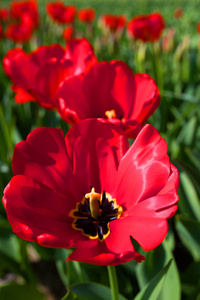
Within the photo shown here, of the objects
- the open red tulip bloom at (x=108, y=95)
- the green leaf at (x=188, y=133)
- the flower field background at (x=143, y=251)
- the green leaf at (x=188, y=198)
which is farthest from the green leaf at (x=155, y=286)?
the green leaf at (x=188, y=133)

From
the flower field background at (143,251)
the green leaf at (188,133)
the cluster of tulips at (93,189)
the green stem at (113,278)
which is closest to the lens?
the cluster of tulips at (93,189)

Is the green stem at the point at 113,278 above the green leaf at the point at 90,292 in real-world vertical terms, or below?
above

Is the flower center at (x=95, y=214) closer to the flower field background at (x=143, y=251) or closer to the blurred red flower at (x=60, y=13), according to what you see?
the flower field background at (x=143, y=251)

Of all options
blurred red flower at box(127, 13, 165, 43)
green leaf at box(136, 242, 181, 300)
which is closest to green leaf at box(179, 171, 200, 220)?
green leaf at box(136, 242, 181, 300)

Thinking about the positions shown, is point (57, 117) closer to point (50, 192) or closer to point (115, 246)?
point (50, 192)

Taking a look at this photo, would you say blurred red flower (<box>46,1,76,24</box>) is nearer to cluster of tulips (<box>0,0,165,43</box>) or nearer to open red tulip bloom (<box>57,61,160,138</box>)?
cluster of tulips (<box>0,0,165,43</box>)

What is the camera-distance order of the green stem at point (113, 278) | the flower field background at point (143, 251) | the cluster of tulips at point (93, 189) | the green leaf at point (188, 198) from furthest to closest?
the green leaf at point (188, 198) < the flower field background at point (143, 251) < the green stem at point (113, 278) < the cluster of tulips at point (93, 189)

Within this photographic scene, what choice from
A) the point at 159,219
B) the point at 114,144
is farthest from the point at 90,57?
the point at 159,219
